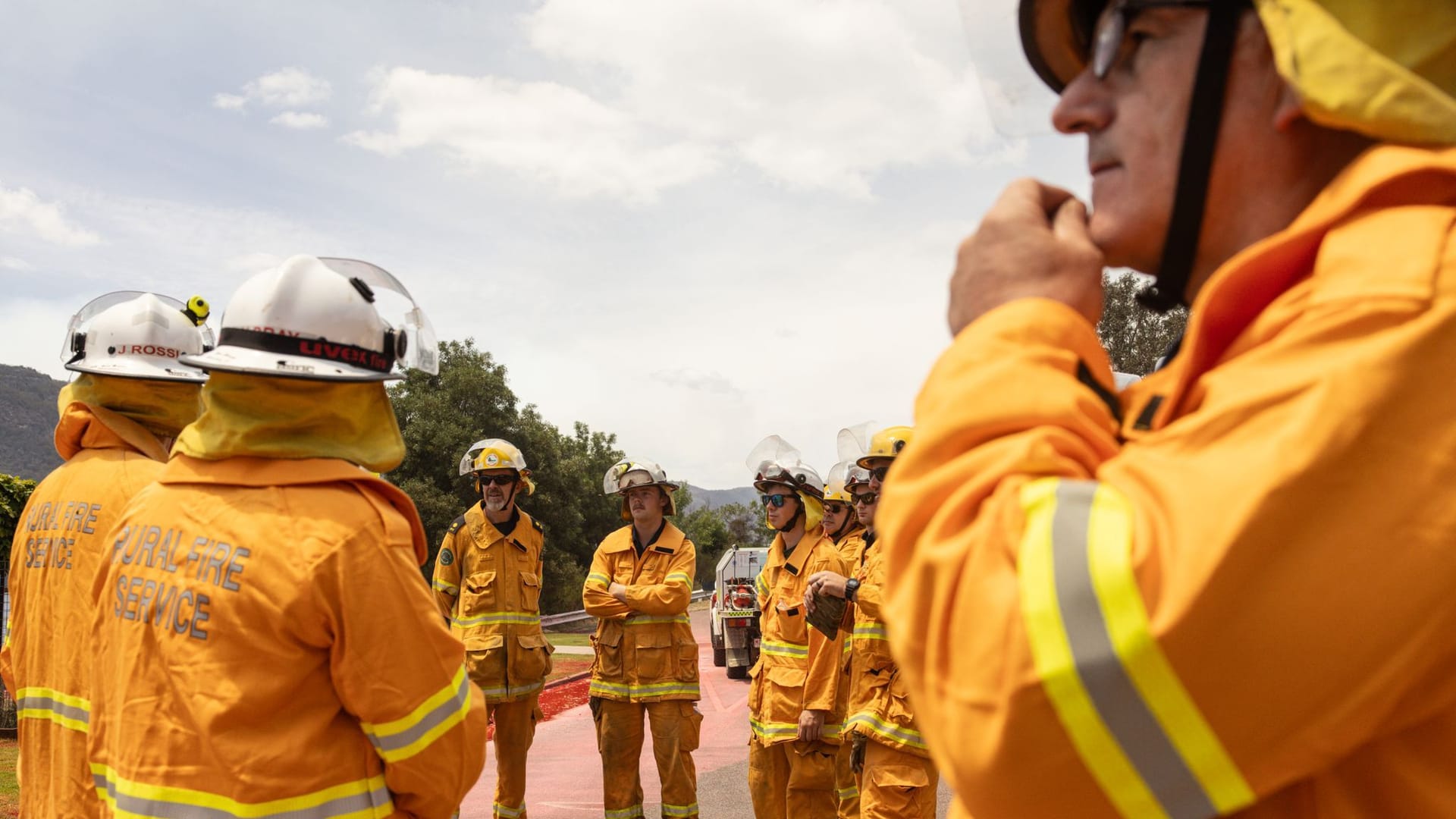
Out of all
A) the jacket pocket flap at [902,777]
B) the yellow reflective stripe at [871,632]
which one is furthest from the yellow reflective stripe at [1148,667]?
the yellow reflective stripe at [871,632]

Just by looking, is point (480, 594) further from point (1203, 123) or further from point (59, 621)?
point (1203, 123)

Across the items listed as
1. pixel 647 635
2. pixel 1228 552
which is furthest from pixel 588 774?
pixel 1228 552

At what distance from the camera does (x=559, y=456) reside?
3697 cm

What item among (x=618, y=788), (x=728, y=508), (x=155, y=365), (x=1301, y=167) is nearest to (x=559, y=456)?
(x=618, y=788)

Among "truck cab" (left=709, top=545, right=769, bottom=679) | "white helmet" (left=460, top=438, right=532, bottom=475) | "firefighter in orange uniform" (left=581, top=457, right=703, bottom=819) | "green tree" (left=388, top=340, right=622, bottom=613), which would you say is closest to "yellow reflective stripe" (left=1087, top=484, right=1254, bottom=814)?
"firefighter in orange uniform" (left=581, top=457, right=703, bottom=819)

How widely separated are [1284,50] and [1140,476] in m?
0.49

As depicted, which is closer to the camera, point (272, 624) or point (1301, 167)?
point (1301, 167)

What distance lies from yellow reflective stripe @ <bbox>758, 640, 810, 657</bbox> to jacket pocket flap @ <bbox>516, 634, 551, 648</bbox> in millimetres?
2090

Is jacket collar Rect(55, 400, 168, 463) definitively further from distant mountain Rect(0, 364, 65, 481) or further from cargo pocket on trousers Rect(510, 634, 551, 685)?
distant mountain Rect(0, 364, 65, 481)

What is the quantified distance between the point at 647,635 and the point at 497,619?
1.35 meters

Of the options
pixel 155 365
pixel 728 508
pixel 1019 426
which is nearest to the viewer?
pixel 1019 426

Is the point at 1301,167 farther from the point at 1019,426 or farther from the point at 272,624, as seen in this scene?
the point at 272,624

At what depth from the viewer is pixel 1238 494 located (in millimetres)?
832

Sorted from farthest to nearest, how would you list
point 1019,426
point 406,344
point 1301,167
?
point 406,344 < point 1301,167 < point 1019,426
